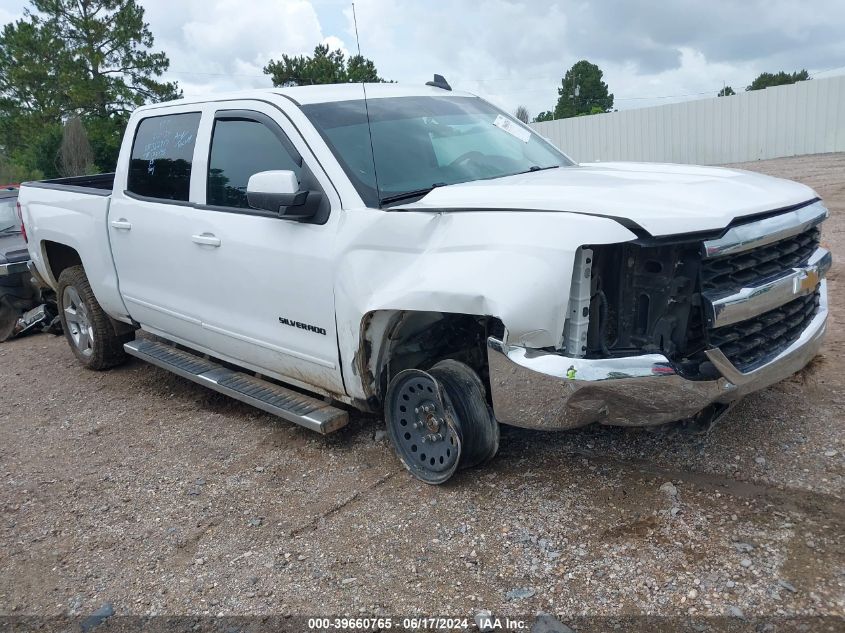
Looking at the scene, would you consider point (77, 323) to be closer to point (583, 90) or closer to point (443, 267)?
point (443, 267)

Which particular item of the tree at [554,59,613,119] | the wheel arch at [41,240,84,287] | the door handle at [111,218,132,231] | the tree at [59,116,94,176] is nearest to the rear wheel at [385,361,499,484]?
the door handle at [111,218,132,231]

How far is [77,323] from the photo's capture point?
6441mm

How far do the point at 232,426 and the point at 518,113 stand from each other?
2.94 meters

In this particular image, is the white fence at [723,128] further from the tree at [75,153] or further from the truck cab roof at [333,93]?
the truck cab roof at [333,93]

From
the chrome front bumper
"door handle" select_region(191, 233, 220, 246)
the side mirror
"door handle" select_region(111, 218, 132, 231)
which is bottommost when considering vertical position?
the chrome front bumper

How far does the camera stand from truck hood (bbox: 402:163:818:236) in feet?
9.26

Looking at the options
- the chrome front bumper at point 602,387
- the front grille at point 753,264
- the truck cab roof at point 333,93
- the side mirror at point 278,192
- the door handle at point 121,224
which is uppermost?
the truck cab roof at point 333,93

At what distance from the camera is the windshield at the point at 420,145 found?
3789 mm

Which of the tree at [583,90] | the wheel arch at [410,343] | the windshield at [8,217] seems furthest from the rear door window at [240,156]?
the tree at [583,90]

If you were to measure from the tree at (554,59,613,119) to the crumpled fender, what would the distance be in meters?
61.7

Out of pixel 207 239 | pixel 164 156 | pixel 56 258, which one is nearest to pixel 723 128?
pixel 56 258

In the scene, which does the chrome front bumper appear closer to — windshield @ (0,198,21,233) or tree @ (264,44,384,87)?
windshield @ (0,198,21,233)

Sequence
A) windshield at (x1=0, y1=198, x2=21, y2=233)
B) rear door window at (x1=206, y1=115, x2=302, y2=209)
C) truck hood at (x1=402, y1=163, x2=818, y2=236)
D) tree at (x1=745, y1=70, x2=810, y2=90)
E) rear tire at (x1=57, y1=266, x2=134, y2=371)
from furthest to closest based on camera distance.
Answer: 1. tree at (x1=745, y1=70, x2=810, y2=90)
2. windshield at (x1=0, y1=198, x2=21, y2=233)
3. rear tire at (x1=57, y1=266, x2=134, y2=371)
4. rear door window at (x1=206, y1=115, x2=302, y2=209)
5. truck hood at (x1=402, y1=163, x2=818, y2=236)

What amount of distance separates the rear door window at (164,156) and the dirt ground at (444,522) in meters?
1.60
